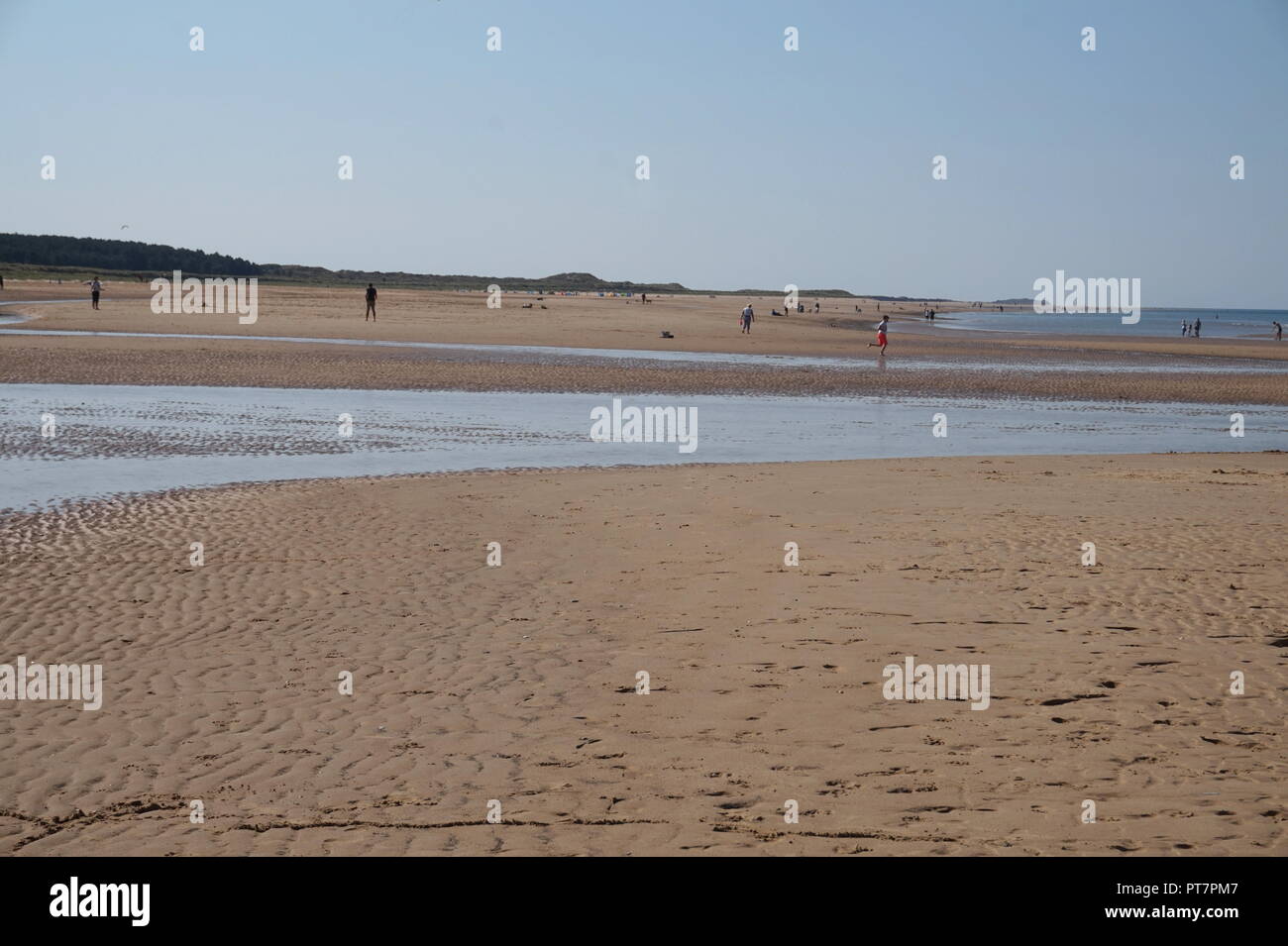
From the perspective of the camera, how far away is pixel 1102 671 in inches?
298

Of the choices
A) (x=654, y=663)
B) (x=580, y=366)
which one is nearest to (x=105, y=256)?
(x=580, y=366)

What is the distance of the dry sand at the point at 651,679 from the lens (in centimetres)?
548

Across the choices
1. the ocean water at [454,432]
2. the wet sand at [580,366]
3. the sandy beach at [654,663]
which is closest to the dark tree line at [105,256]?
the wet sand at [580,366]

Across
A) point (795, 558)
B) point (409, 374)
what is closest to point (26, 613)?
point (795, 558)

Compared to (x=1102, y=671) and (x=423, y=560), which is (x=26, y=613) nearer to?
(x=423, y=560)

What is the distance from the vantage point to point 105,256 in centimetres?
16225

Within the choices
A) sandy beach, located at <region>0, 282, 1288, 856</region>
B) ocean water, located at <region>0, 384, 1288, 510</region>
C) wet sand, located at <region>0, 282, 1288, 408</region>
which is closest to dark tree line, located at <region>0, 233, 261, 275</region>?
wet sand, located at <region>0, 282, 1288, 408</region>

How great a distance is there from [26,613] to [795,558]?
662 cm

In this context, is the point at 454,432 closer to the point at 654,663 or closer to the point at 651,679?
the point at 654,663

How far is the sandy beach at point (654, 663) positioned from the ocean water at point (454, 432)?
2015mm

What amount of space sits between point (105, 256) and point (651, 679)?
573 ft

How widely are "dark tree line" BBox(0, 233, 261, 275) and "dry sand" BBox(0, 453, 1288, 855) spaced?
156195mm

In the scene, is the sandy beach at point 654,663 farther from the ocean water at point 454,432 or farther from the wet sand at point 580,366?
the wet sand at point 580,366

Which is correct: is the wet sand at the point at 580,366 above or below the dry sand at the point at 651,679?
above
